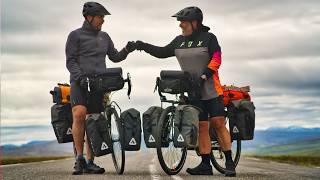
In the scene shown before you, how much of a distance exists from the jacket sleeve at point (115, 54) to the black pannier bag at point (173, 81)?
48.4 inches

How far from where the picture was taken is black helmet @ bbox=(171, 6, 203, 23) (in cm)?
1033

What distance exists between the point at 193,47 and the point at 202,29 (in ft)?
1.23

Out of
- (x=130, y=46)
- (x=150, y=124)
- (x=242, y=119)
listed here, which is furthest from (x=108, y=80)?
(x=242, y=119)

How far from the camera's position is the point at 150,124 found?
10148mm

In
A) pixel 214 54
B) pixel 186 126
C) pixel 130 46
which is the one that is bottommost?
pixel 186 126

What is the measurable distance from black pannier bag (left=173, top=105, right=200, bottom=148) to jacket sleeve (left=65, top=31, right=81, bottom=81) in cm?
183

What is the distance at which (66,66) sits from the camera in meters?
10.7

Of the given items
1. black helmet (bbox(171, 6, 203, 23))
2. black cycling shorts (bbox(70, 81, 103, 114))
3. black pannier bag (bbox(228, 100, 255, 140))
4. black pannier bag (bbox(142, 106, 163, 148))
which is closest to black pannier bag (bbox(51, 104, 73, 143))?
black cycling shorts (bbox(70, 81, 103, 114))

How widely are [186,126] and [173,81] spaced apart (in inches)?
30.8

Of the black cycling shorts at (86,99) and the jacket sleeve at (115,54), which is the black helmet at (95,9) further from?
the black cycling shorts at (86,99)

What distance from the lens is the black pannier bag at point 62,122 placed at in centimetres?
1114

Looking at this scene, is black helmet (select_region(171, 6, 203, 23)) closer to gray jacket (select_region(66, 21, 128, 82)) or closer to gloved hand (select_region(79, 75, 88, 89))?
gray jacket (select_region(66, 21, 128, 82))

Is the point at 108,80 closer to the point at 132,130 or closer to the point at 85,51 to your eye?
the point at 85,51

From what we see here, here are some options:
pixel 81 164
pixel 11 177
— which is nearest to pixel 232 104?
pixel 81 164
